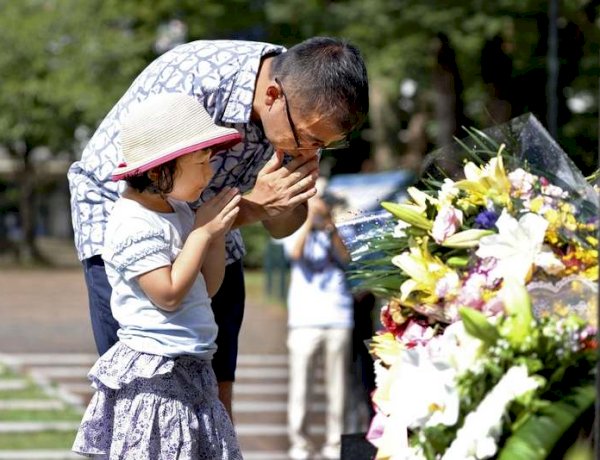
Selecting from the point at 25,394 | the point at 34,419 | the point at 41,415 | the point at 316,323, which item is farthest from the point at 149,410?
the point at 25,394

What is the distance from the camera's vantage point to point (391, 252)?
298cm

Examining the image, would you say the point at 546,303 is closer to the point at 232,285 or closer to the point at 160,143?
the point at 160,143

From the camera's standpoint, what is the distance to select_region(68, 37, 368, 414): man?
335 centimetres

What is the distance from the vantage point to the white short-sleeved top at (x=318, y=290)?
7863 mm

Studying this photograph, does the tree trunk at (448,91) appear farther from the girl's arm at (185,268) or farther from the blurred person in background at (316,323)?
the girl's arm at (185,268)

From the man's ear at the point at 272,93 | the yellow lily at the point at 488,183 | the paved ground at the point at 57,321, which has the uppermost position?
the man's ear at the point at 272,93

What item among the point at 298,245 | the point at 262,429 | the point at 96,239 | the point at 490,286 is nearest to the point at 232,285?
the point at 96,239

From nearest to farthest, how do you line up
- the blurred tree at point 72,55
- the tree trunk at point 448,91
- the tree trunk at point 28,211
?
the tree trunk at point 448,91, the blurred tree at point 72,55, the tree trunk at point 28,211

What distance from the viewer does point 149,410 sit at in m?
3.33

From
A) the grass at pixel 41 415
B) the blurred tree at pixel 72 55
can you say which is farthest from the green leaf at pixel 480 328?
the blurred tree at pixel 72 55

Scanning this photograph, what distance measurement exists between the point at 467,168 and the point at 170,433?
1016 mm

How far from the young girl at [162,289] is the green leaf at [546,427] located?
3.73ft

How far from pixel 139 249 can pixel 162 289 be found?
0.38ft

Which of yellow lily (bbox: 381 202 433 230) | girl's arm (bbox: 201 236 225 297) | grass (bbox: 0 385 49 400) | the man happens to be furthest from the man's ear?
grass (bbox: 0 385 49 400)
